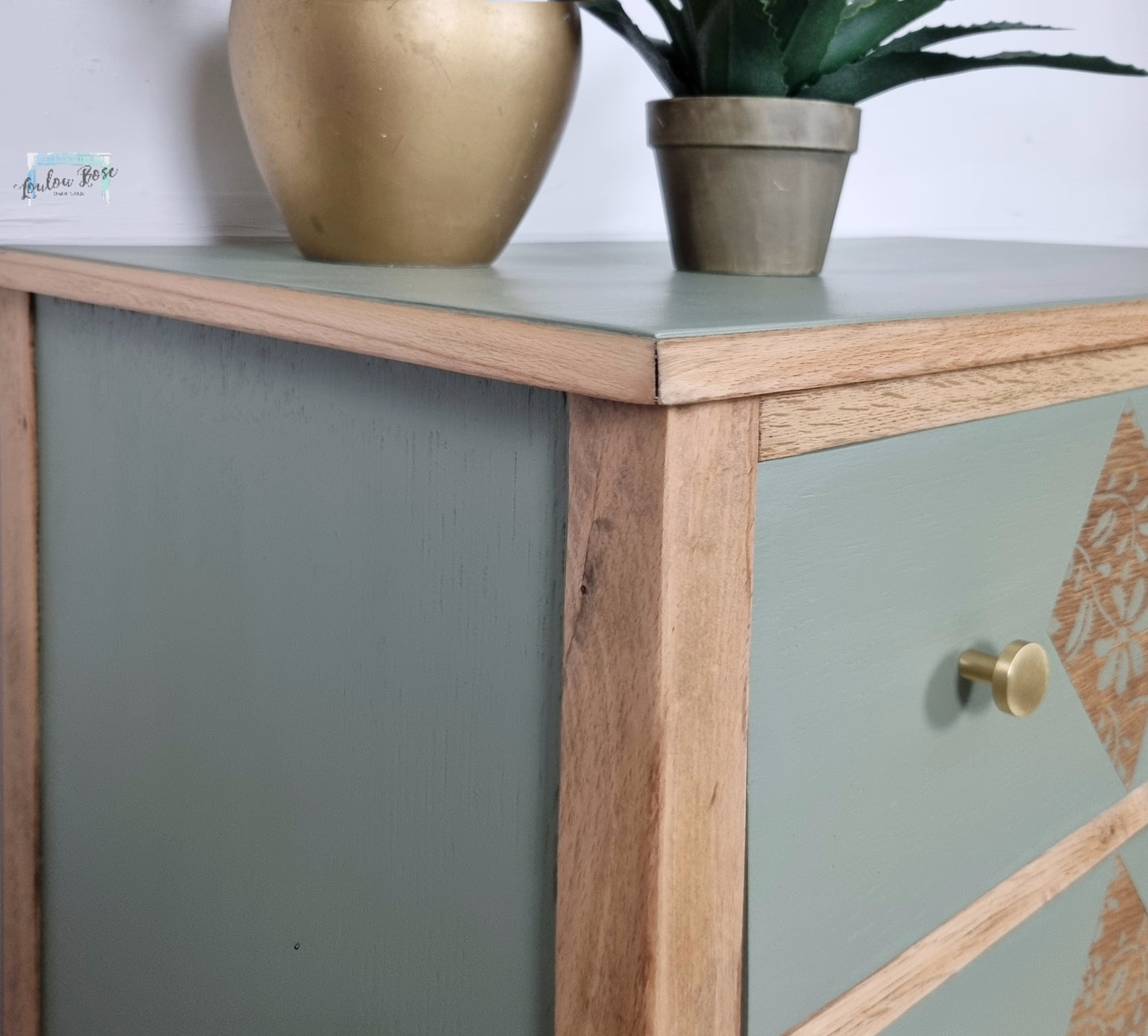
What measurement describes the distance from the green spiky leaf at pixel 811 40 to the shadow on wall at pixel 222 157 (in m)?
0.38

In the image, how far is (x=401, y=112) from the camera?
2.04 feet

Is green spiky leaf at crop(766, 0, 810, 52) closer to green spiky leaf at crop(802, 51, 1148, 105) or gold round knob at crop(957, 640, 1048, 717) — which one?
green spiky leaf at crop(802, 51, 1148, 105)

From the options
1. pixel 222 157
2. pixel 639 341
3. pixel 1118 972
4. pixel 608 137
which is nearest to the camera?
pixel 639 341

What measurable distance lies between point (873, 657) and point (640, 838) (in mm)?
129

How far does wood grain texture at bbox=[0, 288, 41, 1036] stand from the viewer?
728mm

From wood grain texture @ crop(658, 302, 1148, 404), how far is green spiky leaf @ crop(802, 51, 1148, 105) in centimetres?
19

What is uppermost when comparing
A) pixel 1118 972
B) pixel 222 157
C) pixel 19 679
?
pixel 222 157

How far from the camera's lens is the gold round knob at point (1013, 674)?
1.70 ft

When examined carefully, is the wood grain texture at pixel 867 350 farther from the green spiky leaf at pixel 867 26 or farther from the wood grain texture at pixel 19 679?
the wood grain texture at pixel 19 679

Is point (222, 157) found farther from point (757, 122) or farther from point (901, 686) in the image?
point (901, 686)

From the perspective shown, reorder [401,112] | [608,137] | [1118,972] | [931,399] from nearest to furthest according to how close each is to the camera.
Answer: [931,399], [401,112], [1118,972], [608,137]

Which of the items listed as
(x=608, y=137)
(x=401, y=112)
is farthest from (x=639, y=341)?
(x=608, y=137)

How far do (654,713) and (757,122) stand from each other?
0.38 metres

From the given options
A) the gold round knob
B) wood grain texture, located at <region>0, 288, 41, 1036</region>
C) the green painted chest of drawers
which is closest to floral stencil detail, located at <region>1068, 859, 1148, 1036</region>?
the green painted chest of drawers
